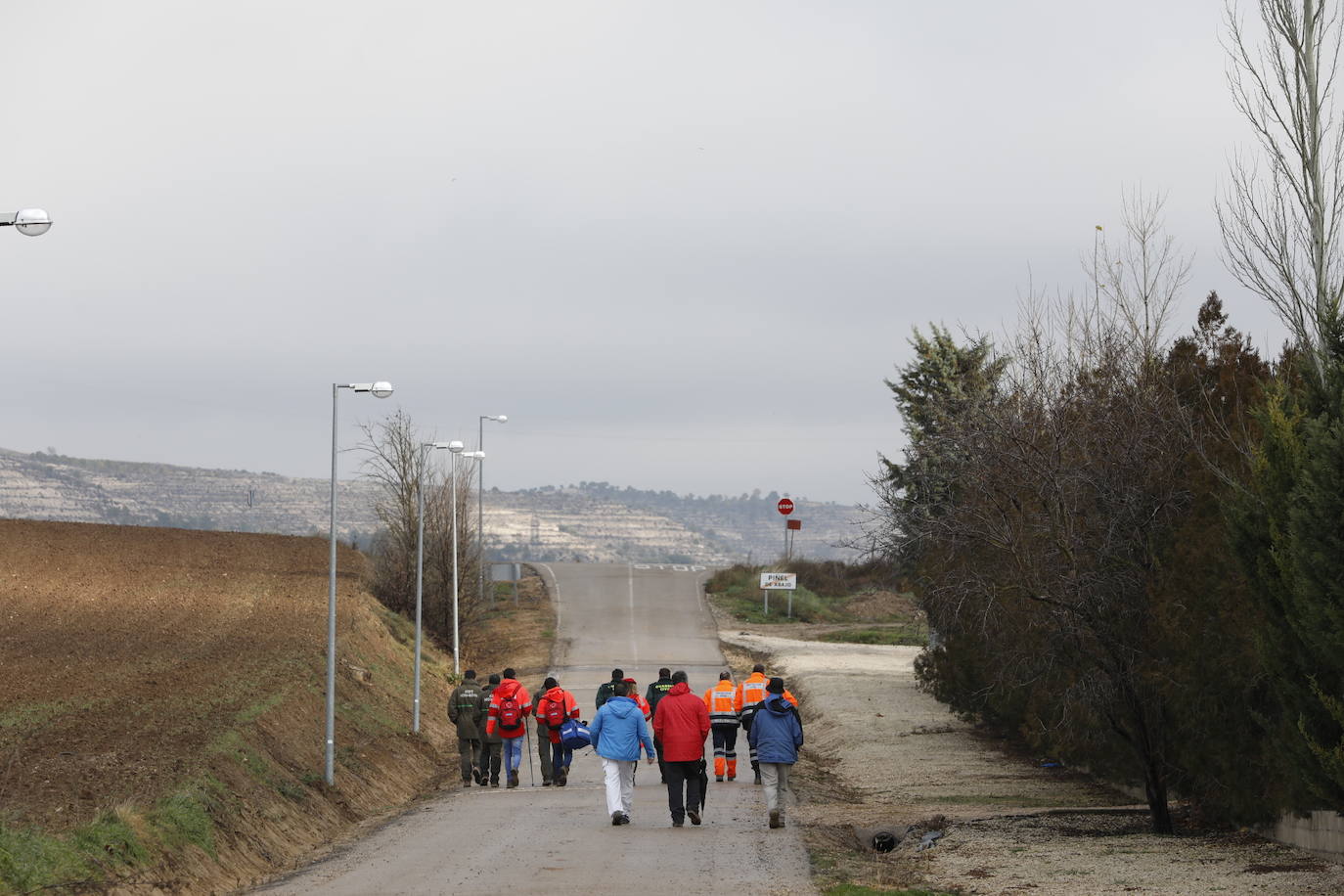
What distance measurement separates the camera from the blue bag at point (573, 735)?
81.6 feet

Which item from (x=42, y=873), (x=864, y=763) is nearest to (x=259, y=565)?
(x=864, y=763)

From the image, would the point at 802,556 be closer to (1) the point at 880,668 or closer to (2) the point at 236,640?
(1) the point at 880,668

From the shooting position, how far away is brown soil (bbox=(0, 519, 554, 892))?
19.0 metres

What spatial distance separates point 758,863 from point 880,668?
36.0 meters

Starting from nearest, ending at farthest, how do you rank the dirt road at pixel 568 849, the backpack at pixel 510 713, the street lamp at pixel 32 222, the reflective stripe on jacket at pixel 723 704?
the street lamp at pixel 32 222 → the dirt road at pixel 568 849 → the backpack at pixel 510 713 → the reflective stripe on jacket at pixel 723 704

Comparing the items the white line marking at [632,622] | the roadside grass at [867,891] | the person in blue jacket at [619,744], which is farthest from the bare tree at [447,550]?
the roadside grass at [867,891]

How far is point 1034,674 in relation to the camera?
2234cm

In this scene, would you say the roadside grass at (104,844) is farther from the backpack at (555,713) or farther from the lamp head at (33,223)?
the backpack at (555,713)

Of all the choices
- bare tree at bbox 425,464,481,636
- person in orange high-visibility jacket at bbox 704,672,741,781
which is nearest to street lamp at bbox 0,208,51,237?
person in orange high-visibility jacket at bbox 704,672,741,781

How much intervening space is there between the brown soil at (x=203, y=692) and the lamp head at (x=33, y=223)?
6.57 metres

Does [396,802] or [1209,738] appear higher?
[1209,738]

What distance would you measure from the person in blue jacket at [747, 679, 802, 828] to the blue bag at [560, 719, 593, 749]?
17.3 ft

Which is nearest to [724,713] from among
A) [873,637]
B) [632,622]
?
[873,637]

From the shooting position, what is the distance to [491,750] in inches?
1081
